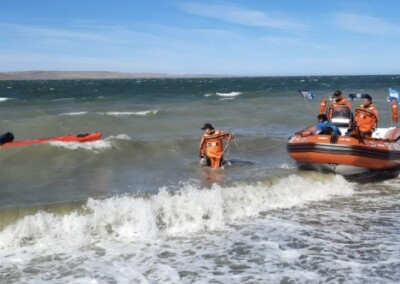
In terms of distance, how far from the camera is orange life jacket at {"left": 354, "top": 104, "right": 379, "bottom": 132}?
11383 mm

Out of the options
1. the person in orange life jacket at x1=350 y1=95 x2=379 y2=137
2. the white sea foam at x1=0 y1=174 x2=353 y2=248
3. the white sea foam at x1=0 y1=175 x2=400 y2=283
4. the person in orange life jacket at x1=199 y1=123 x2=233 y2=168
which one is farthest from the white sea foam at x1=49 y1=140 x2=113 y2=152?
the person in orange life jacket at x1=350 y1=95 x2=379 y2=137

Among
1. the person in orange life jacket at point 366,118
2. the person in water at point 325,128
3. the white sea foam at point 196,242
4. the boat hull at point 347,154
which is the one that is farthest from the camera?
the person in orange life jacket at point 366,118

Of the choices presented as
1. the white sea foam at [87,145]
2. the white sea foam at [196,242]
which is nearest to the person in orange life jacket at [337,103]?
the white sea foam at [196,242]

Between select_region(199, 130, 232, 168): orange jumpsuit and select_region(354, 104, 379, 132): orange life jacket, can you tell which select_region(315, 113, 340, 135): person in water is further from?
select_region(199, 130, 232, 168): orange jumpsuit

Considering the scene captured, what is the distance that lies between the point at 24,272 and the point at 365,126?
27.9 feet

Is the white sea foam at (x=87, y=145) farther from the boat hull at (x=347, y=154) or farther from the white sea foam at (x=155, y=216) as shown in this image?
the boat hull at (x=347, y=154)

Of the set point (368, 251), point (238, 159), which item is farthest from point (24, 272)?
point (238, 159)

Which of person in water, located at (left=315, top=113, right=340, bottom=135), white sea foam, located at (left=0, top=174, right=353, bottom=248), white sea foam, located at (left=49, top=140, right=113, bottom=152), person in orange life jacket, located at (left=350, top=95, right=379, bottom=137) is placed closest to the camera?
white sea foam, located at (left=0, top=174, right=353, bottom=248)

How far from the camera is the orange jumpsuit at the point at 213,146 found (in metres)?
10.9

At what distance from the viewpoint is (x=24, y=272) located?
5.58 metres

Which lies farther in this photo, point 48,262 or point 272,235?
point 272,235

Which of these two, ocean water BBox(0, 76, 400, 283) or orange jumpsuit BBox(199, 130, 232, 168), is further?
orange jumpsuit BBox(199, 130, 232, 168)

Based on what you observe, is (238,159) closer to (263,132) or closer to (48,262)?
(263,132)

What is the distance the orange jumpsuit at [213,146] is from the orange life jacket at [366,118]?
10.4 feet
